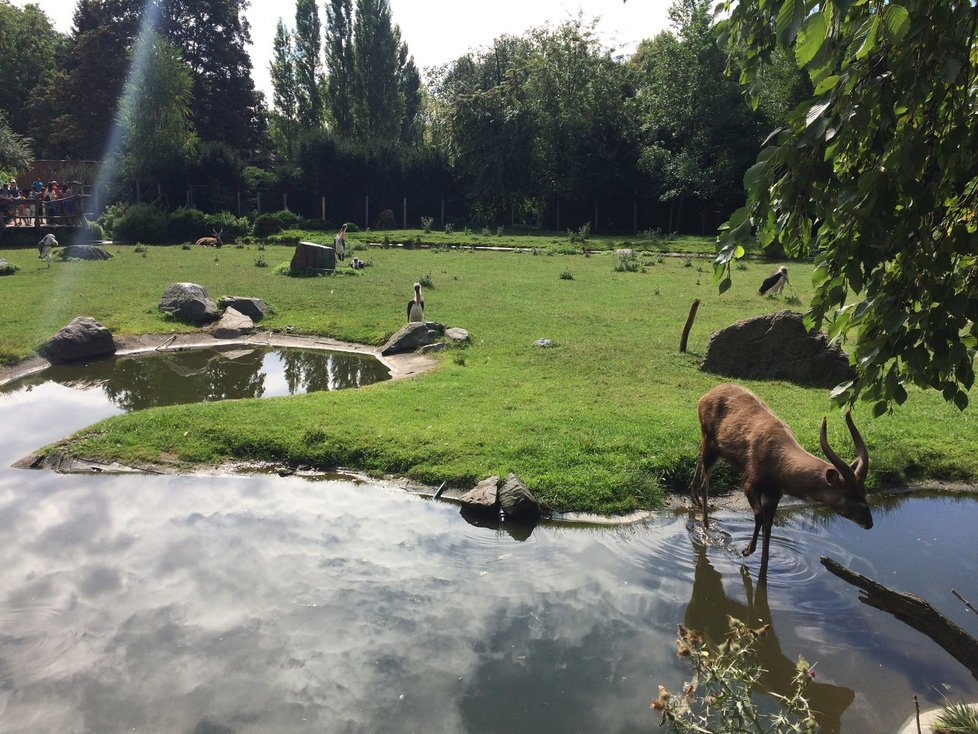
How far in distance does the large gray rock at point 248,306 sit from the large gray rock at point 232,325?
18cm

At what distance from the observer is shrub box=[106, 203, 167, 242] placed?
118ft

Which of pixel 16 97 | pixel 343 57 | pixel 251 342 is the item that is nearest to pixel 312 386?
pixel 251 342

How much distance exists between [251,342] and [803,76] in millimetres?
31375

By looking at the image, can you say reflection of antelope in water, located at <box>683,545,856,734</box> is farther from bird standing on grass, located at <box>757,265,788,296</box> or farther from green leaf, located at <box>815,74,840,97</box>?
bird standing on grass, located at <box>757,265,788,296</box>

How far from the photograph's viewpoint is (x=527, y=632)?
21.0 feet

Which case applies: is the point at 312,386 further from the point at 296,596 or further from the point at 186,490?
the point at 296,596

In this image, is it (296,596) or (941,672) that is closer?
(941,672)

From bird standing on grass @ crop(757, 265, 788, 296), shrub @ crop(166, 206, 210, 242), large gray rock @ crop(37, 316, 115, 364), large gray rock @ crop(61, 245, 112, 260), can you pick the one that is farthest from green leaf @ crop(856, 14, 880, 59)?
shrub @ crop(166, 206, 210, 242)

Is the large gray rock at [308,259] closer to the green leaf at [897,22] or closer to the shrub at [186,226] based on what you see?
the shrub at [186,226]

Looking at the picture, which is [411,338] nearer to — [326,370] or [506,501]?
[326,370]

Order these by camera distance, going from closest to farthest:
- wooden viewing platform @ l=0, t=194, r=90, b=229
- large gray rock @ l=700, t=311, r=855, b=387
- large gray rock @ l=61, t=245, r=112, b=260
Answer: large gray rock @ l=700, t=311, r=855, b=387, large gray rock @ l=61, t=245, r=112, b=260, wooden viewing platform @ l=0, t=194, r=90, b=229

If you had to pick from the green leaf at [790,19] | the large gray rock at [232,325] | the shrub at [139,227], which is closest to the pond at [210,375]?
the large gray rock at [232,325]

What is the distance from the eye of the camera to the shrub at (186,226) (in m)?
37.1

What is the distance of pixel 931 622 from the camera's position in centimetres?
445
